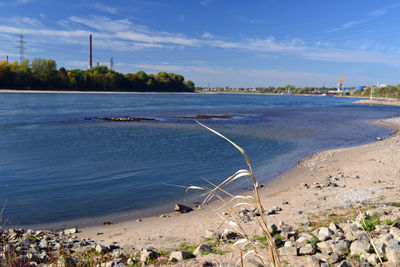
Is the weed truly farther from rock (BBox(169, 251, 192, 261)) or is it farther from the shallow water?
the shallow water

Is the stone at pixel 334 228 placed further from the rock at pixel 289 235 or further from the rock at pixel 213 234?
the rock at pixel 213 234

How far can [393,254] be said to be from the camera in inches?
198

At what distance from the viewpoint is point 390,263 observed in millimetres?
5000

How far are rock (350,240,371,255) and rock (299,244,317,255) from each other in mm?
703

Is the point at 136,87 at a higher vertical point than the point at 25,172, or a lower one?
higher

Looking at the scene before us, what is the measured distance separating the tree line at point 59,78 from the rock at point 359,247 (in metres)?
147

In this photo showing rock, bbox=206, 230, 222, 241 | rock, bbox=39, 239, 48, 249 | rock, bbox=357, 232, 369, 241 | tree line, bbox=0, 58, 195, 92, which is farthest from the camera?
tree line, bbox=0, 58, 195, 92

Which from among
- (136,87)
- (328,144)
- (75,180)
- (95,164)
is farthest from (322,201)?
(136,87)

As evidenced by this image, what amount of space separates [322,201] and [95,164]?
1303 centimetres

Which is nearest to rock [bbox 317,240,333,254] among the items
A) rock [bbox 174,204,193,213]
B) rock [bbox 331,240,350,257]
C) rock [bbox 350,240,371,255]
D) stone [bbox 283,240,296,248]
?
rock [bbox 331,240,350,257]

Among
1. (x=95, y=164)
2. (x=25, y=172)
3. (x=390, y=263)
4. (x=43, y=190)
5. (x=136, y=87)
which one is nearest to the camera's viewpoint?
(x=390, y=263)

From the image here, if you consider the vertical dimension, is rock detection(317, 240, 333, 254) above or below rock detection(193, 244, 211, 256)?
above

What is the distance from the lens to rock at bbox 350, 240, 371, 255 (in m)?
5.60

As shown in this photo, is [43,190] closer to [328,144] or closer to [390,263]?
[390,263]
